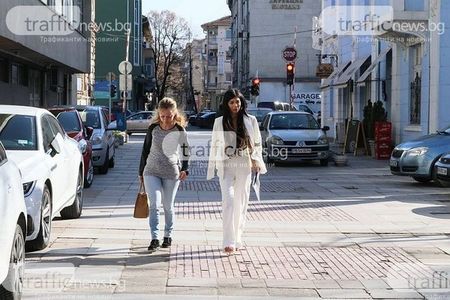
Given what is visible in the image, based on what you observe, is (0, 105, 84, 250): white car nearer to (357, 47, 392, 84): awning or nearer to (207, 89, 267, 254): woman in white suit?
(207, 89, 267, 254): woman in white suit

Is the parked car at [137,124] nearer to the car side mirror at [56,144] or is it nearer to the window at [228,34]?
the car side mirror at [56,144]

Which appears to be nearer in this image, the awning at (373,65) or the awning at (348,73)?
the awning at (373,65)

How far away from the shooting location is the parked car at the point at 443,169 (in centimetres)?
1338

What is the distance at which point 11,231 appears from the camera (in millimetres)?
5234

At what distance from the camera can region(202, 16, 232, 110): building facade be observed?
99.4 meters

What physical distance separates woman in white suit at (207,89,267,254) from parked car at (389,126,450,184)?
722 centimetres

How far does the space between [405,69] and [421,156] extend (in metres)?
8.76

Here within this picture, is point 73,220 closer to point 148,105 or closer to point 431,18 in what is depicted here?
point 431,18

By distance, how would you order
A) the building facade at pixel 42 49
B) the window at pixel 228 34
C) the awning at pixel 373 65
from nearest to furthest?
the building facade at pixel 42 49, the awning at pixel 373 65, the window at pixel 228 34

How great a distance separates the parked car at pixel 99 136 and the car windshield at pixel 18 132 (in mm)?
7430

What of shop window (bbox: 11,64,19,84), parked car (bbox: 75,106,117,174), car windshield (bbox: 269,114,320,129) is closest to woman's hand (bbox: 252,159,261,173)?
parked car (bbox: 75,106,117,174)

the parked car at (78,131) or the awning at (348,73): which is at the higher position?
the awning at (348,73)

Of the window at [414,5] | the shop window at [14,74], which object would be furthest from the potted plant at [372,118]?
the shop window at [14,74]

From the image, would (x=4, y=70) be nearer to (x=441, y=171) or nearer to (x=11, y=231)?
(x=441, y=171)
